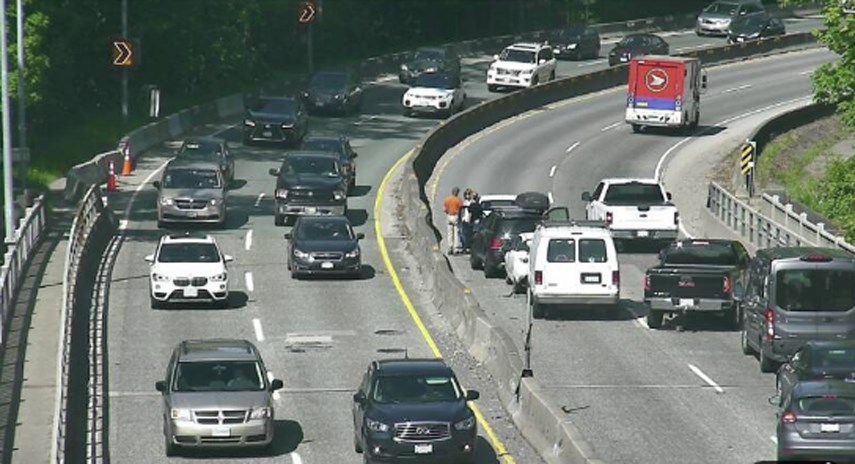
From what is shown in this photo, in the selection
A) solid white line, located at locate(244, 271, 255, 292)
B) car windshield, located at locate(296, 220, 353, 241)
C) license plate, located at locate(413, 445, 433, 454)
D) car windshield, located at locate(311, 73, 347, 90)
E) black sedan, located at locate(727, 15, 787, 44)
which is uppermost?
black sedan, located at locate(727, 15, 787, 44)

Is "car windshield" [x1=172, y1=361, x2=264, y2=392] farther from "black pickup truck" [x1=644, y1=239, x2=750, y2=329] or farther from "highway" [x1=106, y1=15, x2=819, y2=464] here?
"black pickup truck" [x1=644, y1=239, x2=750, y2=329]

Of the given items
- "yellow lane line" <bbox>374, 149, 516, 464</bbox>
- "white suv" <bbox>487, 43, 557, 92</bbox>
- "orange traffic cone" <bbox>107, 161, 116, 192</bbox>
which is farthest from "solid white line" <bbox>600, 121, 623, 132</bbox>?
"orange traffic cone" <bbox>107, 161, 116, 192</bbox>

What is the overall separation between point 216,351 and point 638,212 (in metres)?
21.4

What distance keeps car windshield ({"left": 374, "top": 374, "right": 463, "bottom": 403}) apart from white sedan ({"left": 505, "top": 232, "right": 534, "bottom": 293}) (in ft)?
48.8

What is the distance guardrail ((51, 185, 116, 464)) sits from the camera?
102 ft

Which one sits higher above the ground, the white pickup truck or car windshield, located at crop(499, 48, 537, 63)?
car windshield, located at crop(499, 48, 537, 63)

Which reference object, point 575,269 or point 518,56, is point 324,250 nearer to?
point 575,269

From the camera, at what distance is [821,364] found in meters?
30.8

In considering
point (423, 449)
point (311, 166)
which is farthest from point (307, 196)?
point (423, 449)

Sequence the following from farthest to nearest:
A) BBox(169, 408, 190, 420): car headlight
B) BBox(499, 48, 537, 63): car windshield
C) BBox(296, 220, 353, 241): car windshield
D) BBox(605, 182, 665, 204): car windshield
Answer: BBox(499, 48, 537, 63): car windshield < BBox(605, 182, 665, 204): car windshield < BBox(296, 220, 353, 241): car windshield < BBox(169, 408, 190, 420): car headlight

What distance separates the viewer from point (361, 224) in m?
56.4

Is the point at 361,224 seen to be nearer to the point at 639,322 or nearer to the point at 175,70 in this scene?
the point at 639,322

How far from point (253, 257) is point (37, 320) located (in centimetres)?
1104

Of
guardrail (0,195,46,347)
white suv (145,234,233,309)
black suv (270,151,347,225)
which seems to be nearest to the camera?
guardrail (0,195,46,347)
